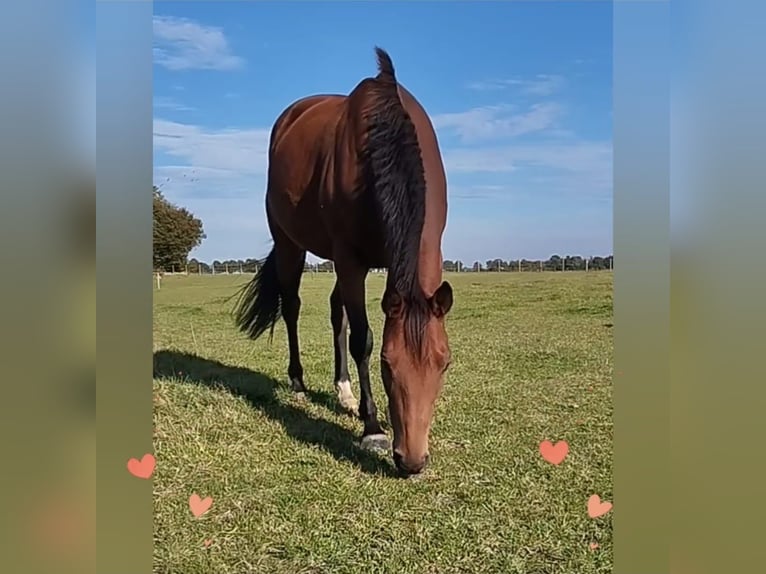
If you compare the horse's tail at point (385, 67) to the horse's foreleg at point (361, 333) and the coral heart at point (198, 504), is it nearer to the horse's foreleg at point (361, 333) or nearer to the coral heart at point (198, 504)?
the horse's foreleg at point (361, 333)

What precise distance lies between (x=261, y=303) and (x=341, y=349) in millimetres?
415

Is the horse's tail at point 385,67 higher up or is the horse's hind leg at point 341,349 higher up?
the horse's tail at point 385,67

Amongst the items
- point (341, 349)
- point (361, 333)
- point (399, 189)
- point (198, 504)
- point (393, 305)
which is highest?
point (399, 189)

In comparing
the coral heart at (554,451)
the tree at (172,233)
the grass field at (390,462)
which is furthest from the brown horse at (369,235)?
the tree at (172,233)

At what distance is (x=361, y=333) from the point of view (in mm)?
1989

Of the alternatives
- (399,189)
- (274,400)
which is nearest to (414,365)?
(399,189)

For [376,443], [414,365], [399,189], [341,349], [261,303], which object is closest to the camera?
[414,365]

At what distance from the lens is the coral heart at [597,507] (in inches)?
57.7

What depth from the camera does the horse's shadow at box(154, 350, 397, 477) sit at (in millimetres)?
1800

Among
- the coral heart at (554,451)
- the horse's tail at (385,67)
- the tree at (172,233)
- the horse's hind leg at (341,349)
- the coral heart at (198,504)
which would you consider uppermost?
the horse's tail at (385,67)

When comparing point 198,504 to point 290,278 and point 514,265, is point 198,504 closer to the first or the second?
point 514,265
